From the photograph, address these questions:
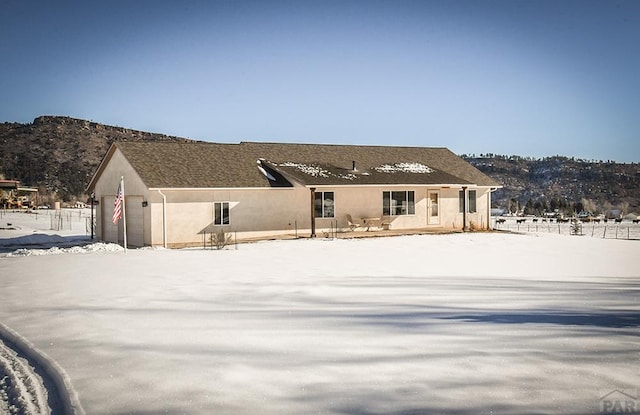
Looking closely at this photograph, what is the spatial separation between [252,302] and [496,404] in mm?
5459

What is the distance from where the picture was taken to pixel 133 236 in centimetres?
2277

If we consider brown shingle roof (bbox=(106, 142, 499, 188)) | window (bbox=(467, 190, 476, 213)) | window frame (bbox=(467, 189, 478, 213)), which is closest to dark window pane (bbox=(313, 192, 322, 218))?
brown shingle roof (bbox=(106, 142, 499, 188))

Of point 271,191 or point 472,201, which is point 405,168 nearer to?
point 472,201

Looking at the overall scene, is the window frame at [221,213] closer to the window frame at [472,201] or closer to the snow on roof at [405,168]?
the snow on roof at [405,168]

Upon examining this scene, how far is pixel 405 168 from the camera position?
29.7 meters

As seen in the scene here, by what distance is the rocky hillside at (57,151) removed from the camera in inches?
2608

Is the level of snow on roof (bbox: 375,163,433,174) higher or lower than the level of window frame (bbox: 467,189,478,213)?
higher

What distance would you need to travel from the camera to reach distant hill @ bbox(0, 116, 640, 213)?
66062 millimetres

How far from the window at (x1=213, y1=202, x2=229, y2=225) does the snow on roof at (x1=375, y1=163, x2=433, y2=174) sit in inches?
358

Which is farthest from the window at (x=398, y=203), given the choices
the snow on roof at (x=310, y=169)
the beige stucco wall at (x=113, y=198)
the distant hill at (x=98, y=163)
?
the distant hill at (x=98, y=163)

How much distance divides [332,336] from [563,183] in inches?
3187

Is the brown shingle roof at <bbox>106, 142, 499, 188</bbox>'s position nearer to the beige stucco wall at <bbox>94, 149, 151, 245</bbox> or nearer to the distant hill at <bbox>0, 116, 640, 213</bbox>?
the beige stucco wall at <bbox>94, 149, 151, 245</bbox>

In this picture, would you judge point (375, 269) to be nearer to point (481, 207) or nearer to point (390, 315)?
point (390, 315)

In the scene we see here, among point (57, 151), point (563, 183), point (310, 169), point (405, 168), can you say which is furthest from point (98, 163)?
point (563, 183)
